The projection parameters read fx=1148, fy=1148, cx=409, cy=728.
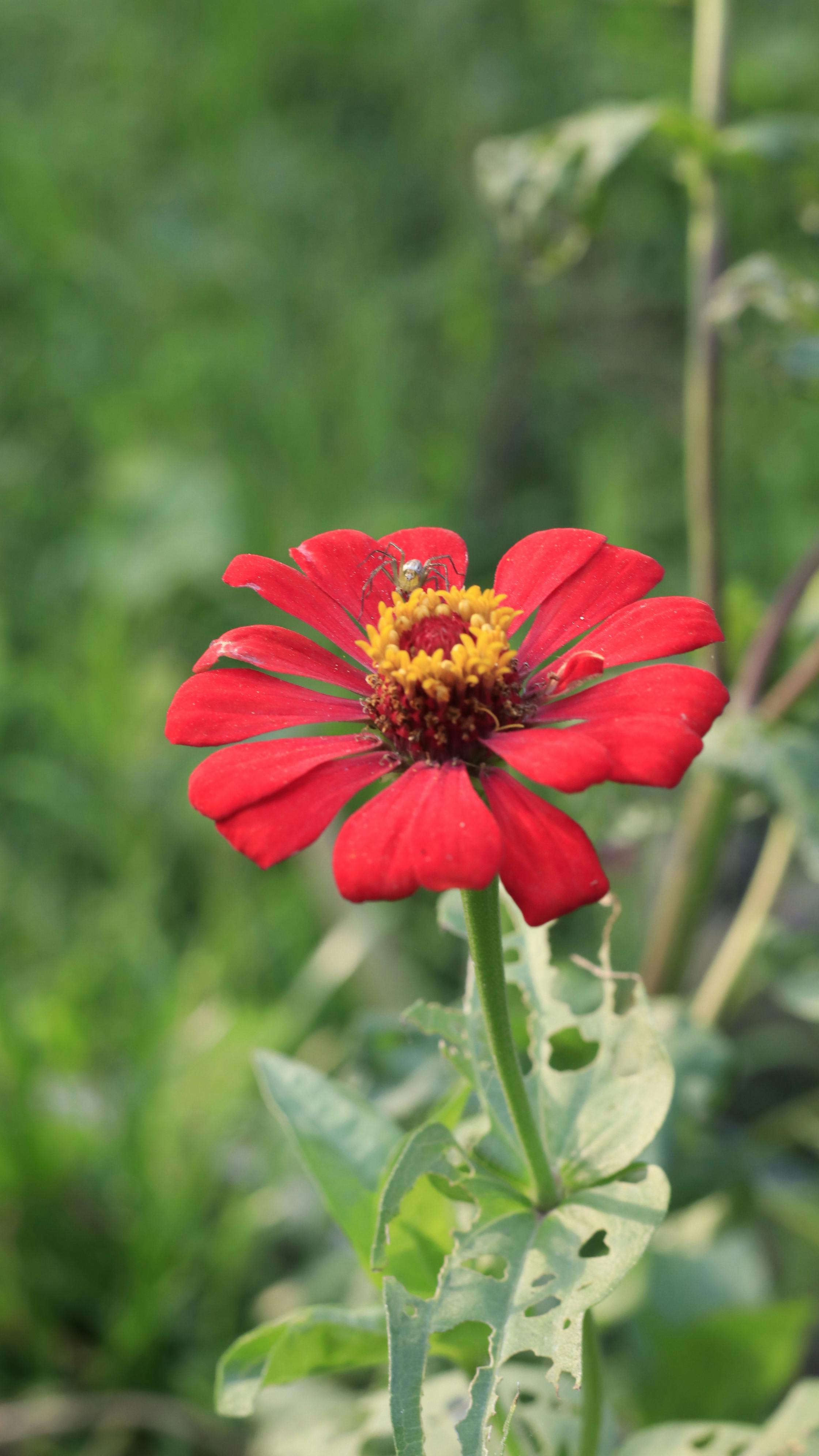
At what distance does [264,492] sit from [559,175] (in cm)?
122

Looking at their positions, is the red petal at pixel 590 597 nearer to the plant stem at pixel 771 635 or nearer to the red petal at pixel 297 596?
the red petal at pixel 297 596

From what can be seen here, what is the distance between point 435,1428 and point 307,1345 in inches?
7.0

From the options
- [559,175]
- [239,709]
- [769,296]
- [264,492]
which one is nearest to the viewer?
[239,709]

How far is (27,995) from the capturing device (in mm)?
1562

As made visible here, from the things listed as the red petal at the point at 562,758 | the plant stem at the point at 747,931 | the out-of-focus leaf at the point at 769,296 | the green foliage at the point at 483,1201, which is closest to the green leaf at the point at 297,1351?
the green foliage at the point at 483,1201

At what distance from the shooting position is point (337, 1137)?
0.78 meters

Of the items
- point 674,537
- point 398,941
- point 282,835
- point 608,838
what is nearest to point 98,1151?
point 398,941

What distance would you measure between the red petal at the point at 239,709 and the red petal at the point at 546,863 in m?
0.13

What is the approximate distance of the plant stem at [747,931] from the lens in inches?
49.5

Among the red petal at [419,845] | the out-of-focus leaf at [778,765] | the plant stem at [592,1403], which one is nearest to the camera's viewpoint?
the red petal at [419,845]

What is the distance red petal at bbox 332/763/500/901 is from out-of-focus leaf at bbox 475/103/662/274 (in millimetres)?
850

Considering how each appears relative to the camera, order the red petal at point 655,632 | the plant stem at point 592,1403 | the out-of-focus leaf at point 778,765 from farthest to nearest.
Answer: the out-of-focus leaf at point 778,765
the plant stem at point 592,1403
the red petal at point 655,632

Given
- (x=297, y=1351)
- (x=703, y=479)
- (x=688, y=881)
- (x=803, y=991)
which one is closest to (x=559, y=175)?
(x=703, y=479)

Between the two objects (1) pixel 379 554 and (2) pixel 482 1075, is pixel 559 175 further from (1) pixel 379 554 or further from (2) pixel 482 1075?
(2) pixel 482 1075
